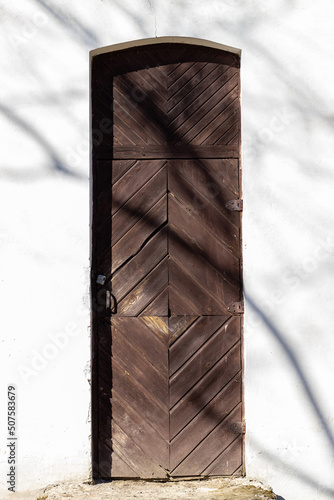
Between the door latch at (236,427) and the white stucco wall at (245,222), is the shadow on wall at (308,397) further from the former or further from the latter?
the door latch at (236,427)

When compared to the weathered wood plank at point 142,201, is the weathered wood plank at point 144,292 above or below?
below

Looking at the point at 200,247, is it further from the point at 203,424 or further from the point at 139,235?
the point at 203,424

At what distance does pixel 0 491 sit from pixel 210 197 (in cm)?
267

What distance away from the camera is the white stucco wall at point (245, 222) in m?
3.74

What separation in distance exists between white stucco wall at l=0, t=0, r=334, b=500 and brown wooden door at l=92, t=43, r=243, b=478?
0.16 metres

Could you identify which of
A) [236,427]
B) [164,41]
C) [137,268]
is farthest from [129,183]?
[236,427]

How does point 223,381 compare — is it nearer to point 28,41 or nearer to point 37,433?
point 37,433

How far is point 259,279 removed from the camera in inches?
150

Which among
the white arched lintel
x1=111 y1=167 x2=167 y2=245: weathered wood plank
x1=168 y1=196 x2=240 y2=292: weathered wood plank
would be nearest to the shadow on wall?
x1=168 y1=196 x2=240 y2=292: weathered wood plank

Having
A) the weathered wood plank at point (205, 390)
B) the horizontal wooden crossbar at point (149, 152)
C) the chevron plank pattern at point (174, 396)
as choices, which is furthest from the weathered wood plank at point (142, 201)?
the weathered wood plank at point (205, 390)

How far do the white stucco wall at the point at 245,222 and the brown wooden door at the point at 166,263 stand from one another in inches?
6.2

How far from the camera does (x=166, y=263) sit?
392 centimetres

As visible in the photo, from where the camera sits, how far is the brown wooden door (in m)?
3.84

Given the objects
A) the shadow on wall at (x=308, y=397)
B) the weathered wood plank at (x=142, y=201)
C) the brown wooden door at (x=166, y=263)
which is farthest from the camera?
the weathered wood plank at (x=142, y=201)
